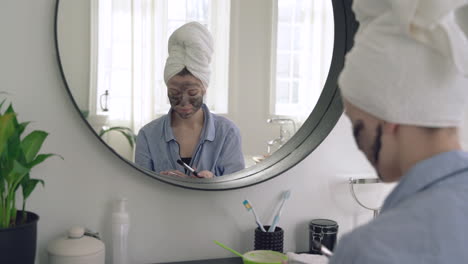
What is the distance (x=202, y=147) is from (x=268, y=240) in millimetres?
251

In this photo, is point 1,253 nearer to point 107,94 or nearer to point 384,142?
point 107,94

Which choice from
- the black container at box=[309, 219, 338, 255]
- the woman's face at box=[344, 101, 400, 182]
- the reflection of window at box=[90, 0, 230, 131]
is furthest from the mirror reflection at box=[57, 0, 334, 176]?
the woman's face at box=[344, 101, 400, 182]

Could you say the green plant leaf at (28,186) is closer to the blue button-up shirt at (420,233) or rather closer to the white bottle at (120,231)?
the white bottle at (120,231)

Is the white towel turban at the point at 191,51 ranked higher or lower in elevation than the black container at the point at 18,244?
higher

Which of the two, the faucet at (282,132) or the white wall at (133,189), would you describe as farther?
the faucet at (282,132)

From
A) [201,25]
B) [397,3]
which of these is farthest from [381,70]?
[201,25]

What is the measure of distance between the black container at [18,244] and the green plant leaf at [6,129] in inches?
5.4

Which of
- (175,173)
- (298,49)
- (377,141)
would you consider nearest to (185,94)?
(175,173)

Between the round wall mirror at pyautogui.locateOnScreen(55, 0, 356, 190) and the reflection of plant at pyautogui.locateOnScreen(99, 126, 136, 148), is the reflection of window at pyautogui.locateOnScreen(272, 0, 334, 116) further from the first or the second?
the reflection of plant at pyautogui.locateOnScreen(99, 126, 136, 148)

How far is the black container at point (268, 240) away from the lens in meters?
1.22

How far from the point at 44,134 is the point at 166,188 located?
0.98 feet

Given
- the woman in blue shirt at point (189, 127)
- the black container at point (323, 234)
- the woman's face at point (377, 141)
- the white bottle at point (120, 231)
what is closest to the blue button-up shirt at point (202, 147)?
the woman in blue shirt at point (189, 127)

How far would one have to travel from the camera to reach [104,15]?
113 cm

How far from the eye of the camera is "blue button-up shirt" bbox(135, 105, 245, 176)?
121 cm
